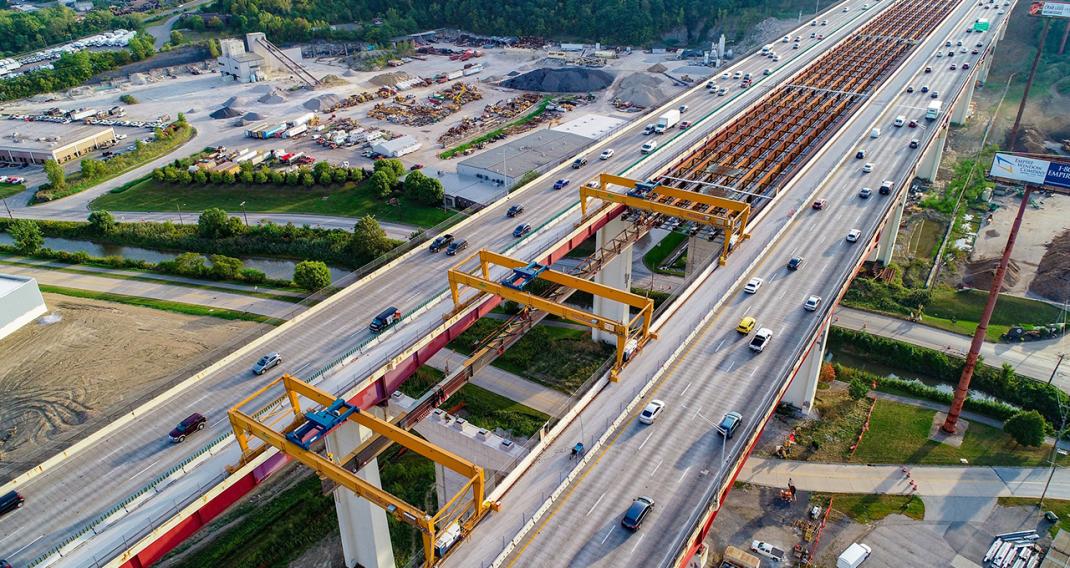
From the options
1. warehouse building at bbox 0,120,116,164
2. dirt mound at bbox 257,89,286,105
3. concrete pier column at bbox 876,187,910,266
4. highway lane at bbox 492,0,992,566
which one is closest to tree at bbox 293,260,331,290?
highway lane at bbox 492,0,992,566

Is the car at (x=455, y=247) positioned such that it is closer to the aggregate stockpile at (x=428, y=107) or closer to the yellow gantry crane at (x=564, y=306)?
the yellow gantry crane at (x=564, y=306)

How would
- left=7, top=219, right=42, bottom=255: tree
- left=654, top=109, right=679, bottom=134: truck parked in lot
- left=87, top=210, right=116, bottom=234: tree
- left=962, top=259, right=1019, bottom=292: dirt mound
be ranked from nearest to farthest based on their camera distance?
left=962, top=259, right=1019, bottom=292: dirt mound → left=654, top=109, right=679, bottom=134: truck parked in lot → left=7, top=219, right=42, bottom=255: tree → left=87, top=210, right=116, bottom=234: tree

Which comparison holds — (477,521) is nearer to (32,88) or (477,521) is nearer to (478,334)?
(478,334)

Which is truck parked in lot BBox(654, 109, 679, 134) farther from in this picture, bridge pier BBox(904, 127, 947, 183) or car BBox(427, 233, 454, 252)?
car BBox(427, 233, 454, 252)

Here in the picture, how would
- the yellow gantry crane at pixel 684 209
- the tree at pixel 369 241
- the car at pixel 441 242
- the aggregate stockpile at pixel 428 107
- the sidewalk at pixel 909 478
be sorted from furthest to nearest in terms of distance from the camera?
the aggregate stockpile at pixel 428 107 → the tree at pixel 369 241 → the car at pixel 441 242 → the yellow gantry crane at pixel 684 209 → the sidewalk at pixel 909 478

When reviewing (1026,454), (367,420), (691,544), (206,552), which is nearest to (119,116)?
(206,552)

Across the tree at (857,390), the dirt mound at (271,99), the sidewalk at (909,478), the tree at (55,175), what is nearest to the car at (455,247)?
the sidewalk at (909,478)

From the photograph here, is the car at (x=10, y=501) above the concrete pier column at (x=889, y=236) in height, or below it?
above
